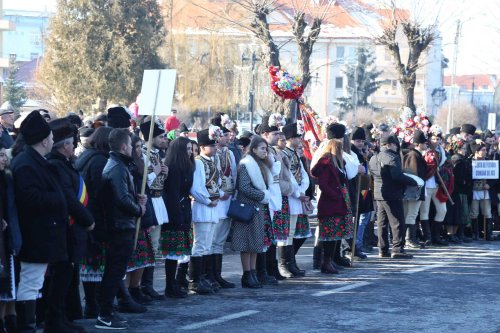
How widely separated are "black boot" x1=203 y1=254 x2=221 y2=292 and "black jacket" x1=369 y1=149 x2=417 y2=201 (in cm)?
421

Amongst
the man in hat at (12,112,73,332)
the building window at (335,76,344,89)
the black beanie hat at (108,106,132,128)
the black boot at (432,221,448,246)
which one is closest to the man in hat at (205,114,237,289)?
the black beanie hat at (108,106,132,128)

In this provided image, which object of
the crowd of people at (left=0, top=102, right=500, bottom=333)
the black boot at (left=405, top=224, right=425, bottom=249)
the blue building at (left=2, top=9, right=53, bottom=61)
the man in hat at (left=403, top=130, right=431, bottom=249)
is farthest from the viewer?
the blue building at (left=2, top=9, right=53, bottom=61)

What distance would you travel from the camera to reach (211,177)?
11203 mm

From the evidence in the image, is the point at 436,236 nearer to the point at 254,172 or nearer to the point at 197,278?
the point at 254,172

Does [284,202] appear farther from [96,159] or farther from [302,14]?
[302,14]

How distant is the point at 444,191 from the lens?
17.1 metres

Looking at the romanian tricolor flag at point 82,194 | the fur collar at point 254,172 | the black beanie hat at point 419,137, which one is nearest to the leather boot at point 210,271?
the fur collar at point 254,172

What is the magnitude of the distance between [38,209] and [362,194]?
776cm

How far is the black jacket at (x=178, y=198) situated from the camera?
34.7 ft

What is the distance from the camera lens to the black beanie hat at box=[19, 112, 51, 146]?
8.09m

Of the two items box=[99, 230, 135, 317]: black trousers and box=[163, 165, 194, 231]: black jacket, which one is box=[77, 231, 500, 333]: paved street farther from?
box=[163, 165, 194, 231]: black jacket

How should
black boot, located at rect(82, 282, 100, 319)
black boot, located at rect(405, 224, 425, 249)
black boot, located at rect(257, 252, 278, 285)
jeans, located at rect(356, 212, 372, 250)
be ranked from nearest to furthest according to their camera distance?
1. black boot, located at rect(82, 282, 100, 319)
2. black boot, located at rect(257, 252, 278, 285)
3. jeans, located at rect(356, 212, 372, 250)
4. black boot, located at rect(405, 224, 425, 249)

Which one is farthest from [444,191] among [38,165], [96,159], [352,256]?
[38,165]

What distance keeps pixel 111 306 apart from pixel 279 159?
13.3 feet
